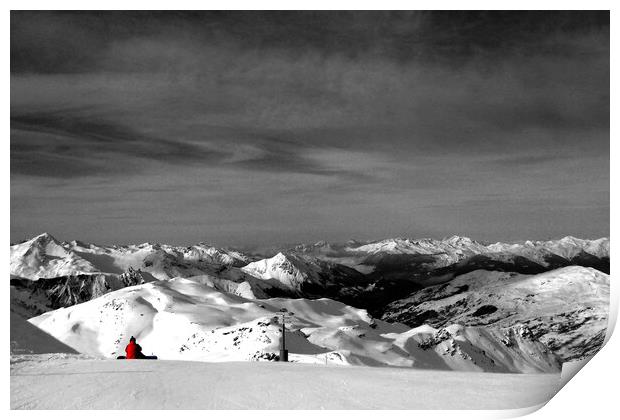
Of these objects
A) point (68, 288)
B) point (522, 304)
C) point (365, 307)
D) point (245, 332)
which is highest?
point (245, 332)

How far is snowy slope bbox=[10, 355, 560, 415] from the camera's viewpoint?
621 centimetres

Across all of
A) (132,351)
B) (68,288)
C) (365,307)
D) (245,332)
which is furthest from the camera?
(68,288)

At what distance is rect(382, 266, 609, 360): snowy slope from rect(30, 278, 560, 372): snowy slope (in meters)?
24.7

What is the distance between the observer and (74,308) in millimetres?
63750

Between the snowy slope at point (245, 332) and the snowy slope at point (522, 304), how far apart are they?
81.0ft

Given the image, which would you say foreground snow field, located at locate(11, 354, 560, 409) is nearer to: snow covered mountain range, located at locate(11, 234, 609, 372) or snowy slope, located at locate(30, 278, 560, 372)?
snow covered mountain range, located at locate(11, 234, 609, 372)

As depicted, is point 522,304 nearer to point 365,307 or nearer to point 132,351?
point 365,307

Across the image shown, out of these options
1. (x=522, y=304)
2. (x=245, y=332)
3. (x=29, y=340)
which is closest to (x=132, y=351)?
(x=29, y=340)

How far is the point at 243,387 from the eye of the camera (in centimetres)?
647

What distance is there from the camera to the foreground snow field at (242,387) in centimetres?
621

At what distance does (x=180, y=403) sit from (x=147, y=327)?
49461mm

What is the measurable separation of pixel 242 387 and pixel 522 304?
12356 centimetres

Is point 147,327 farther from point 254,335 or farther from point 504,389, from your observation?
point 504,389
